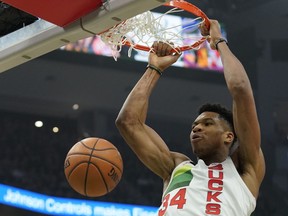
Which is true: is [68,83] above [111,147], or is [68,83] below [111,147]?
below

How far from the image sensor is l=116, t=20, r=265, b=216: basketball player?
2.47m

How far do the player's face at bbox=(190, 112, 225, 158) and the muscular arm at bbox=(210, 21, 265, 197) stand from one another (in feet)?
0.34

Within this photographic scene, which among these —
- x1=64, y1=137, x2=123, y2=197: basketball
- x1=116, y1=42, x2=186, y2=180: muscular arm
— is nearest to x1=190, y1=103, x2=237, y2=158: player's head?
x1=116, y1=42, x2=186, y2=180: muscular arm

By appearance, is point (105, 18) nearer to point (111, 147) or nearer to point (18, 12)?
point (18, 12)

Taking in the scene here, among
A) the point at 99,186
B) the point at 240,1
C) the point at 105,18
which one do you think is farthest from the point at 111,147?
the point at 240,1

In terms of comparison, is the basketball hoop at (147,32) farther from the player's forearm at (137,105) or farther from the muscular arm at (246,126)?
the muscular arm at (246,126)

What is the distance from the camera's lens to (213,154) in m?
2.65

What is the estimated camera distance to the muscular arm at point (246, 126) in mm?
2547

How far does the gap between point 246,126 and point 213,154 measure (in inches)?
8.1

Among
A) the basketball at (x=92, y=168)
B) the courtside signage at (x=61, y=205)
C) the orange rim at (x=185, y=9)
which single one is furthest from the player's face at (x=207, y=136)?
the courtside signage at (x=61, y=205)

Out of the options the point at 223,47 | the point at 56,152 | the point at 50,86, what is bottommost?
the point at 56,152

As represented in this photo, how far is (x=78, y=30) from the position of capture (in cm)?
264

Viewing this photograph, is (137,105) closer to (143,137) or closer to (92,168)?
(143,137)

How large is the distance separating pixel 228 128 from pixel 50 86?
405 inches
